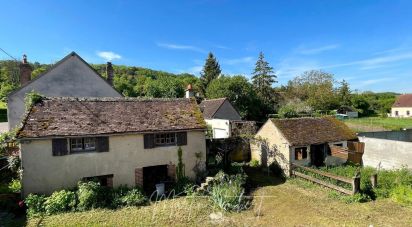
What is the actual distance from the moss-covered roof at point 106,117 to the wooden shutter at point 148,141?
41 cm

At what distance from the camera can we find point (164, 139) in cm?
1627

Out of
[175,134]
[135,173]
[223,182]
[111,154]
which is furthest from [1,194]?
[223,182]

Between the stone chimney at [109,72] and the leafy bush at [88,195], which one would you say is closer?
the leafy bush at [88,195]

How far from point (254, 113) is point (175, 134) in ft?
101

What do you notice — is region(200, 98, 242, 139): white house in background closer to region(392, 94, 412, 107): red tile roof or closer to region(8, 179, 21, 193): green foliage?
region(8, 179, 21, 193): green foliage

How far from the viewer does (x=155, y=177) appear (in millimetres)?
17281

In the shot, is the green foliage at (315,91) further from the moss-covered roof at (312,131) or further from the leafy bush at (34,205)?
the leafy bush at (34,205)

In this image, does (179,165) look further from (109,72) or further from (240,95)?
(240,95)

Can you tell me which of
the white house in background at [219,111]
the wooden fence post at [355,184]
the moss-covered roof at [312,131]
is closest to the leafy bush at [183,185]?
the moss-covered roof at [312,131]

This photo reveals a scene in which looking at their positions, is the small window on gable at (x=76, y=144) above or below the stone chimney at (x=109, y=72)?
below

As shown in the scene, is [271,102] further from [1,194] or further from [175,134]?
[1,194]

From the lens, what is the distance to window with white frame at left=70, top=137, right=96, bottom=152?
1409cm

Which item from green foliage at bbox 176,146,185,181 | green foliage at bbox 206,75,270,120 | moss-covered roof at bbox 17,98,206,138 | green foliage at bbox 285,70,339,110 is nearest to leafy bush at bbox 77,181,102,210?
moss-covered roof at bbox 17,98,206,138

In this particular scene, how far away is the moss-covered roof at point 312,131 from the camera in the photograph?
64.5 ft
